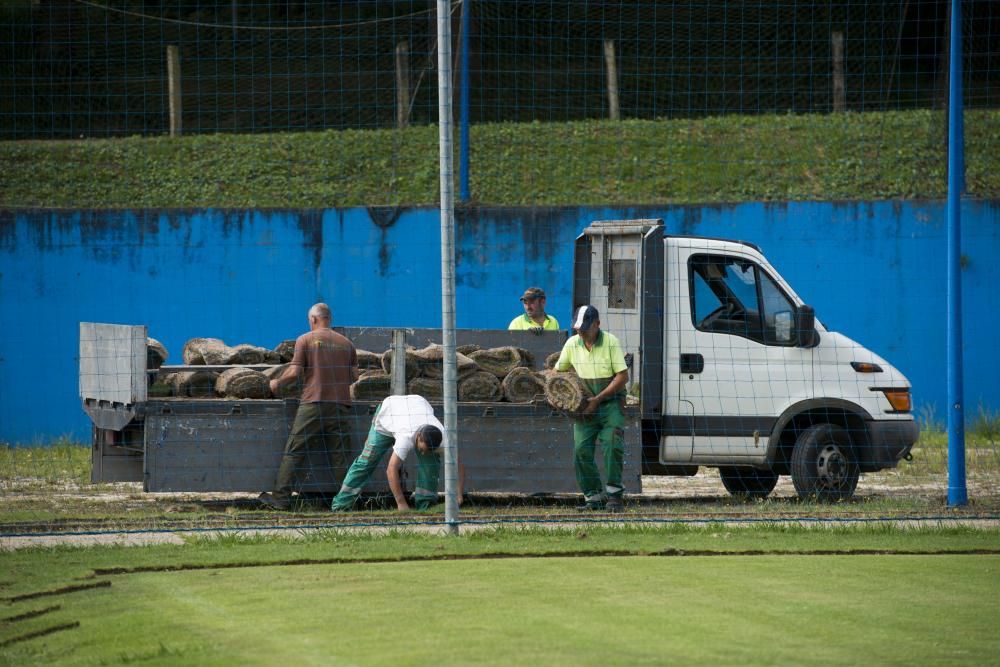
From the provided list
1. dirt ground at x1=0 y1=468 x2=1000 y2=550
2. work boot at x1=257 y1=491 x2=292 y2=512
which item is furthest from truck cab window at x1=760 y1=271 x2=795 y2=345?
work boot at x1=257 y1=491 x2=292 y2=512

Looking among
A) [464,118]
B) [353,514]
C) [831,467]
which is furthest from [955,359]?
[464,118]

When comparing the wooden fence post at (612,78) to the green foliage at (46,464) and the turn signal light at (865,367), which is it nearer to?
the green foliage at (46,464)

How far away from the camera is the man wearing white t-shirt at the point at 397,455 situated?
1125cm

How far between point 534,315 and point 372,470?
3.04m

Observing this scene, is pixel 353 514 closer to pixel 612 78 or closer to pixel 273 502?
pixel 273 502

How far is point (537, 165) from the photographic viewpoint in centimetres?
1986

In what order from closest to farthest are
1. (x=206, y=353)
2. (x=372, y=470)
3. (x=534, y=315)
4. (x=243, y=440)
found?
(x=372, y=470) → (x=243, y=440) → (x=206, y=353) → (x=534, y=315)

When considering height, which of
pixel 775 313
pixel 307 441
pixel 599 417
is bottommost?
pixel 307 441

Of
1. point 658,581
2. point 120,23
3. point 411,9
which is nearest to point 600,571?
point 658,581

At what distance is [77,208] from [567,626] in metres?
13.3

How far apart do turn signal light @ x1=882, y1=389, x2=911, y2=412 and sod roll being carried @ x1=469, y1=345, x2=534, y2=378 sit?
3.29m

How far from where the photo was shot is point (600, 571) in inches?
326

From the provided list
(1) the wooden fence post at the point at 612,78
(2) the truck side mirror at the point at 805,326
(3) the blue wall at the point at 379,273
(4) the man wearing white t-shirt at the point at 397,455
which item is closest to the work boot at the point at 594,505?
(4) the man wearing white t-shirt at the point at 397,455

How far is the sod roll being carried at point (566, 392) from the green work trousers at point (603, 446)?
19 cm
